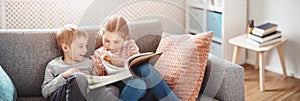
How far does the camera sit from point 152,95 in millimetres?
2191

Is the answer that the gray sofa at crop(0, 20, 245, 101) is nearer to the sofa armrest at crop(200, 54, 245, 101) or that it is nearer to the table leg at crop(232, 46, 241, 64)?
the sofa armrest at crop(200, 54, 245, 101)

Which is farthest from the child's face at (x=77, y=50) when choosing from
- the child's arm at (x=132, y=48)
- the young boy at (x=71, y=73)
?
the child's arm at (x=132, y=48)

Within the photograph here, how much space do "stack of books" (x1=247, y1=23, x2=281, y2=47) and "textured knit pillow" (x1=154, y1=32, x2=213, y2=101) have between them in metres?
1.06

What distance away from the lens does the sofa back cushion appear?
2.39m

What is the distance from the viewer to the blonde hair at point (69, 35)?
2344 millimetres

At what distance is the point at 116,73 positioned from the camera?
223 cm

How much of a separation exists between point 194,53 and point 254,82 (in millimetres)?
1311

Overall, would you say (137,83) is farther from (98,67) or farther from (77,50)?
(77,50)

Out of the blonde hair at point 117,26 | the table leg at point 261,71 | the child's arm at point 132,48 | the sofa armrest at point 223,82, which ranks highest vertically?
the blonde hair at point 117,26

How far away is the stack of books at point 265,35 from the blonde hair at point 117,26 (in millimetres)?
1241

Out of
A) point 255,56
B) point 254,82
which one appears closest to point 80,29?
point 254,82

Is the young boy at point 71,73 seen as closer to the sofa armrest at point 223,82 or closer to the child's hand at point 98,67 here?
the child's hand at point 98,67

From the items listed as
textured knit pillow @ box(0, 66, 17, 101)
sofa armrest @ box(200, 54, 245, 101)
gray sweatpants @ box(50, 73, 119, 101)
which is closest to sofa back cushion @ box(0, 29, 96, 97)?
textured knit pillow @ box(0, 66, 17, 101)

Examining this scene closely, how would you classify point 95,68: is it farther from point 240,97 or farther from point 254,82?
point 254,82
